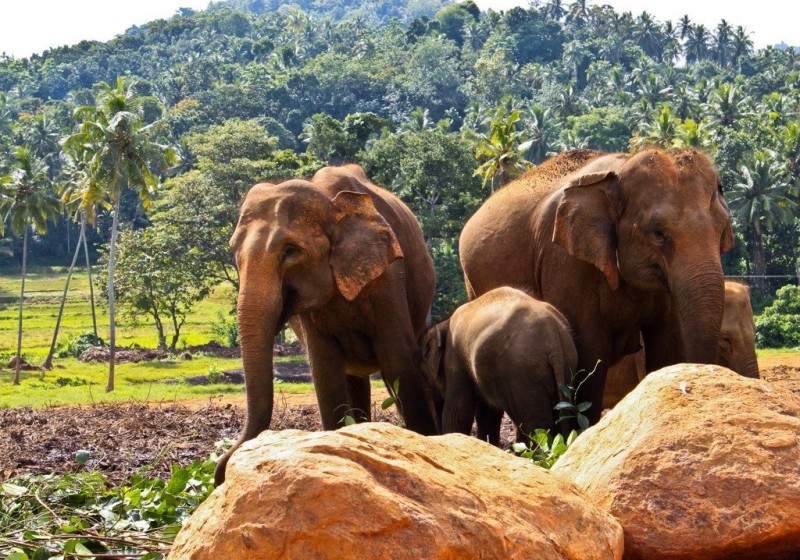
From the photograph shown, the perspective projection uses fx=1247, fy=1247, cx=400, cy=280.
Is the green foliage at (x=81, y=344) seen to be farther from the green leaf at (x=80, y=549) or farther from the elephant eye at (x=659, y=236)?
the green leaf at (x=80, y=549)

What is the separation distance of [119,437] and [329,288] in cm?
557

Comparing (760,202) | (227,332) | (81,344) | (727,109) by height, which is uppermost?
(727,109)

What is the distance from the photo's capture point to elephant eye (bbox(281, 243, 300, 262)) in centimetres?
921

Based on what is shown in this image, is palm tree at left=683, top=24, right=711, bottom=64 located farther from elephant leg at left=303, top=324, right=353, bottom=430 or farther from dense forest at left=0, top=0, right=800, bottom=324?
elephant leg at left=303, top=324, right=353, bottom=430

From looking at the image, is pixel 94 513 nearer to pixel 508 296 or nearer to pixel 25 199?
pixel 508 296

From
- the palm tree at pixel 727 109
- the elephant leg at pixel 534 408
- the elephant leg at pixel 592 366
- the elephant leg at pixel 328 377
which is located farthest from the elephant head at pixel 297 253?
the palm tree at pixel 727 109

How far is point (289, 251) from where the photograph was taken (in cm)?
927

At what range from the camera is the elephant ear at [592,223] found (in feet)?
30.4

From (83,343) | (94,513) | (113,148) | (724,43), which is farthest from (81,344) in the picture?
(724,43)

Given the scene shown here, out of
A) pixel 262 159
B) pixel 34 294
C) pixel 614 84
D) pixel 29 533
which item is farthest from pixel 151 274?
pixel 614 84

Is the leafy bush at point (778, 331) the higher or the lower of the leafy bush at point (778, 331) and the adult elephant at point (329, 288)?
the lower

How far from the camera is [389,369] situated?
984cm

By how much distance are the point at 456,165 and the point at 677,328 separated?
154 ft

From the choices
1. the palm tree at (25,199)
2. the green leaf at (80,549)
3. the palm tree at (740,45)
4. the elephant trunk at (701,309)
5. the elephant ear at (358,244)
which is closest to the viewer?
the green leaf at (80,549)
